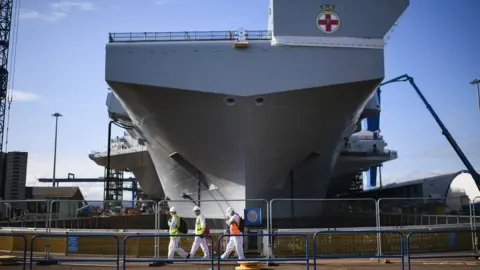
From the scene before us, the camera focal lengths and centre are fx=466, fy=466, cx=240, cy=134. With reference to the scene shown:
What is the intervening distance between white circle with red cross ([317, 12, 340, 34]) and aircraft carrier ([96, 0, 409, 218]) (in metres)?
0.03

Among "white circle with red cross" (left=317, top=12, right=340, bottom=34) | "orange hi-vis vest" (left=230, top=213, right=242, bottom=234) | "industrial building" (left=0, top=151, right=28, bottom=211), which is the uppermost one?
"white circle with red cross" (left=317, top=12, right=340, bottom=34)

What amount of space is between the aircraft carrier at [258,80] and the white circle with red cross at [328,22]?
29mm

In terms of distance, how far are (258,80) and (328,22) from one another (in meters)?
2.72

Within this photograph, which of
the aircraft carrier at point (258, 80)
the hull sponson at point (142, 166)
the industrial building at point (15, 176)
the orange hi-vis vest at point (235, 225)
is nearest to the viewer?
the orange hi-vis vest at point (235, 225)

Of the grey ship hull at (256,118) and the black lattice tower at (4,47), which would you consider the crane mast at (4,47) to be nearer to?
the black lattice tower at (4,47)

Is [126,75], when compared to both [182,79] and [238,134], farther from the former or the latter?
[238,134]

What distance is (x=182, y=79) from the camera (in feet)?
44.3

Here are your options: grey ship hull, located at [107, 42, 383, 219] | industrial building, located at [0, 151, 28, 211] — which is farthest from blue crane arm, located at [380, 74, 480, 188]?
industrial building, located at [0, 151, 28, 211]

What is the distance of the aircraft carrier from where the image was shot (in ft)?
44.1

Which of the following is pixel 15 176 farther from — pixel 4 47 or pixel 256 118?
pixel 256 118

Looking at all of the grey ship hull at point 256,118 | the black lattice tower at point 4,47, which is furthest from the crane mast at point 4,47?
the grey ship hull at point 256,118

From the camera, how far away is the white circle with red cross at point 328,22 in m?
13.7

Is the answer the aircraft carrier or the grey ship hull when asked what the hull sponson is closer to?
the grey ship hull

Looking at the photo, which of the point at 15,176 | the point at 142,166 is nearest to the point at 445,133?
the point at 142,166
